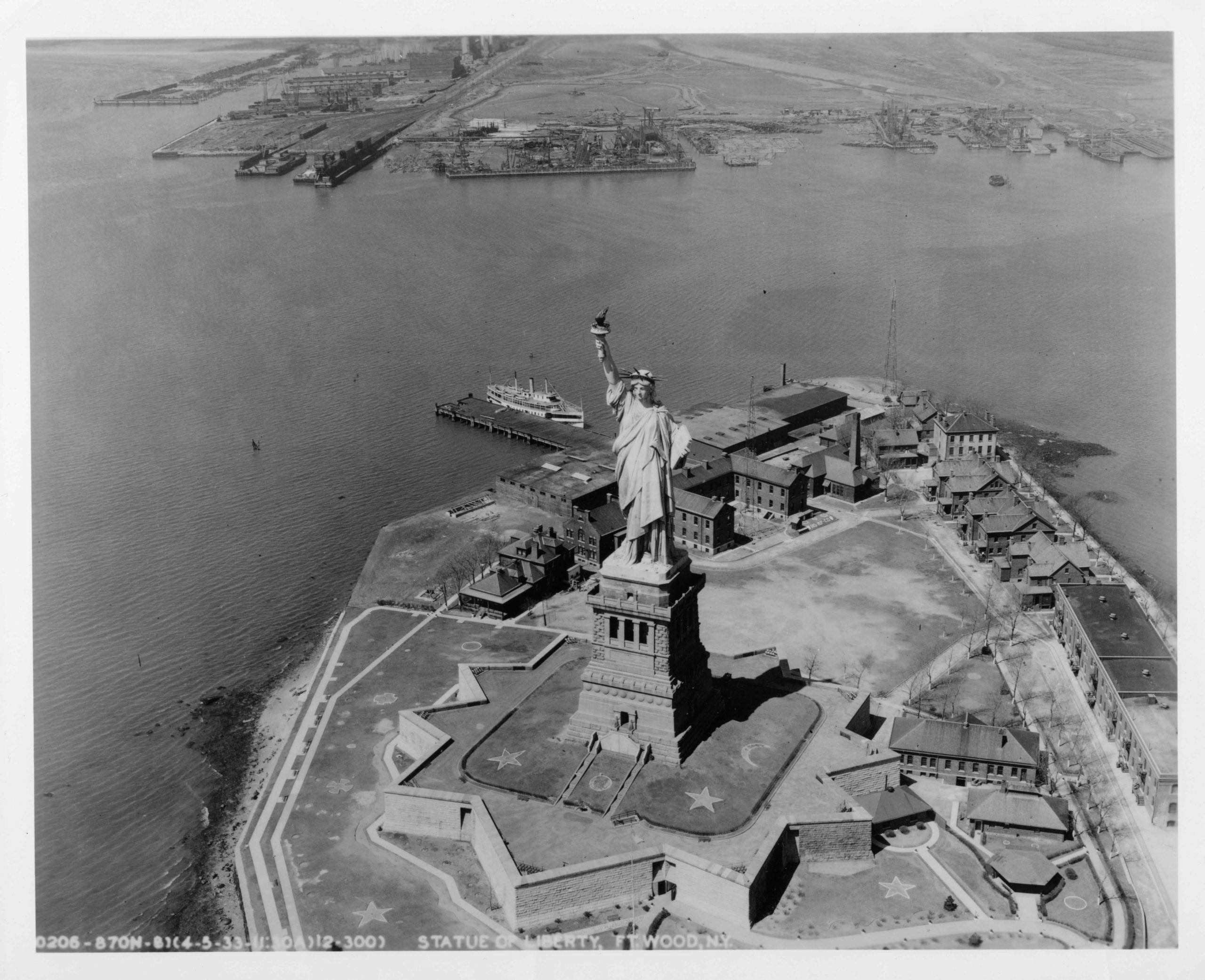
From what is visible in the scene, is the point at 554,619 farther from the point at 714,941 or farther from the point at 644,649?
the point at 714,941

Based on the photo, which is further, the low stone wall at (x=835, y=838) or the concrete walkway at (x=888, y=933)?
the low stone wall at (x=835, y=838)

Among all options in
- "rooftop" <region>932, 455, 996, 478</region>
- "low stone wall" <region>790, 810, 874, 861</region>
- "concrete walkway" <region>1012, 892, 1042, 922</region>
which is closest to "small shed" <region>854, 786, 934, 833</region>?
"low stone wall" <region>790, 810, 874, 861</region>

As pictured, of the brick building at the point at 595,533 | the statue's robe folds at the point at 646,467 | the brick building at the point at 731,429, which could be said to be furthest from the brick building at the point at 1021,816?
the brick building at the point at 731,429

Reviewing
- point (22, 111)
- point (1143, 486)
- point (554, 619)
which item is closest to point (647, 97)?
point (1143, 486)

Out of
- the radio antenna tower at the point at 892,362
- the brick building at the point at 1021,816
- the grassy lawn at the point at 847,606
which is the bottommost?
the brick building at the point at 1021,816

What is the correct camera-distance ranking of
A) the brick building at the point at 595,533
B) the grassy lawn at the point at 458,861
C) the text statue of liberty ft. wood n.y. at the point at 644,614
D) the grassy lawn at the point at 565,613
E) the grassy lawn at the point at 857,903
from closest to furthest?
the grassy lawn at the point at 857,903 → the grassy lawn at the point at 458,861 → the text statue of liberty ft. wood n.y. at the point at 644,614 → the grassy lawn at the point at 565,613 → the brick building at the point at 595,533

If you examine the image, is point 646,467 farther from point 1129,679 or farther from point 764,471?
→ point 764,471

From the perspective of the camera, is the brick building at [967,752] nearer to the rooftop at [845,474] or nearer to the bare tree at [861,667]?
the bare tree at [861,667]
